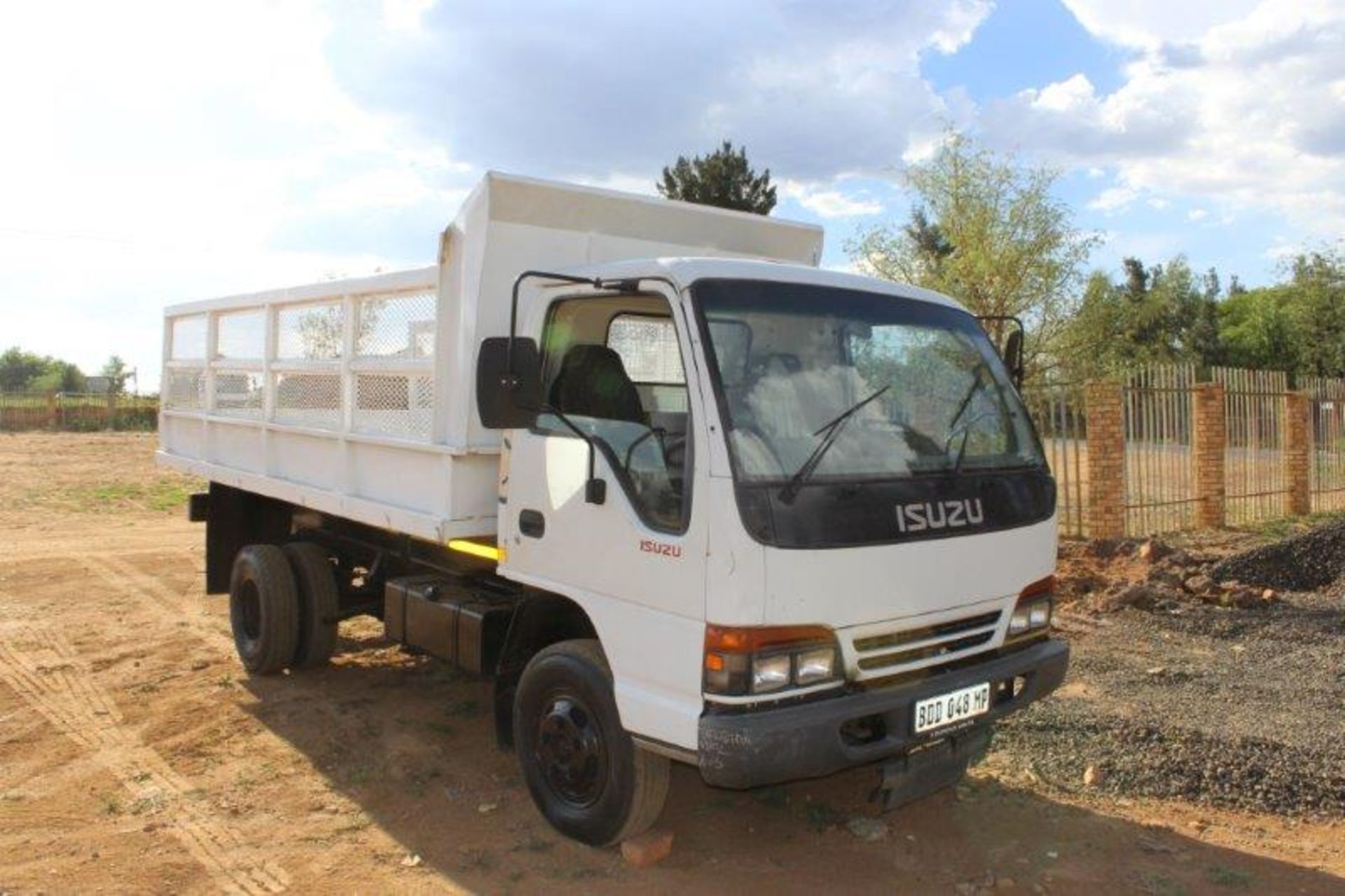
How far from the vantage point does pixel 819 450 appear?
3.50 metres

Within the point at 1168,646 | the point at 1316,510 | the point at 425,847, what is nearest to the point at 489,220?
the point at 425,847

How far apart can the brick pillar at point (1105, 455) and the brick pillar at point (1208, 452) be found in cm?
228

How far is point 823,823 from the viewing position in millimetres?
4395

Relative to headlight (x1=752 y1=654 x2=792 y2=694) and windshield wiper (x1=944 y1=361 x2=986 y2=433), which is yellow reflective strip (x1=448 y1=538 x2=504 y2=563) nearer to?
headlight (x1=752 y1=654 x2=792 y2=694)

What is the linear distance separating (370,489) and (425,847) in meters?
1.87

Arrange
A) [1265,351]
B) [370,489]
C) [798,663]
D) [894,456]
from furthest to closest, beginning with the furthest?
[1265,351] < [370,489] < [894,456] < [798,663]

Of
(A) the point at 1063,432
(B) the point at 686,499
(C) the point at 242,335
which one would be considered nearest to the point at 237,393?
(C) the point at 242,335

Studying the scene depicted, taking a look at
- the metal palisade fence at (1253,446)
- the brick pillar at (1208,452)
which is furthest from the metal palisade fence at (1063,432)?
the metal palisade fence at (1253,446)

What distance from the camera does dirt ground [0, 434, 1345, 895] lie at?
391 centimetres

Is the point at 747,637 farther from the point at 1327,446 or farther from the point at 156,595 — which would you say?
the point at 1327,446

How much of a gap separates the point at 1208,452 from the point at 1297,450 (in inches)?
118

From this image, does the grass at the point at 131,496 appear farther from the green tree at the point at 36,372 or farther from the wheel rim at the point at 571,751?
the green tree at the point at 36,372

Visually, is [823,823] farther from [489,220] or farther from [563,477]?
[489,220]

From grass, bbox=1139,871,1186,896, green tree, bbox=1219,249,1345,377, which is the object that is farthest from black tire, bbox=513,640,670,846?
green tree, bbox=1219,249,1345,377
